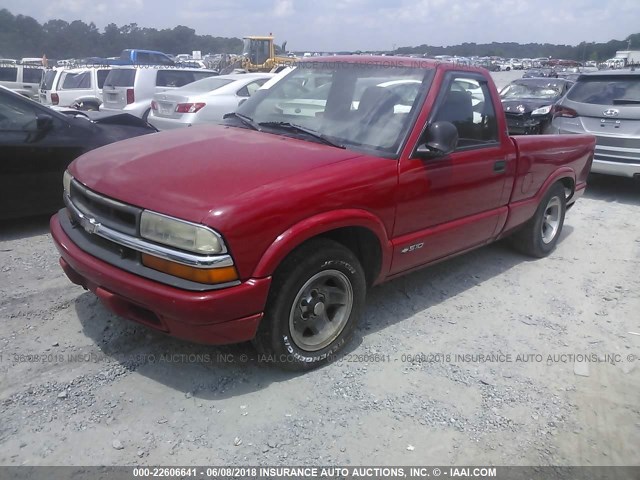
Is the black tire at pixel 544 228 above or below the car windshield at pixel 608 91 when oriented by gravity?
below

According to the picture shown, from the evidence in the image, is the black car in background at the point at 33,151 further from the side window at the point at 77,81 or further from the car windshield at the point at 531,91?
the car windshield at the point at 531,91

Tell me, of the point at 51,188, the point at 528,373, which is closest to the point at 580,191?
the point at 528,373

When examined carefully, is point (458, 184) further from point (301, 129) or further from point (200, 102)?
point (200, 102)

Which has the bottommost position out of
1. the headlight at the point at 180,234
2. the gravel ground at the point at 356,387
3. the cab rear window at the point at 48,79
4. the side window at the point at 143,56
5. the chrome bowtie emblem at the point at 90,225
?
the gravel ground at the point at 356,387

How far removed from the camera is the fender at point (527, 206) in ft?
15.4

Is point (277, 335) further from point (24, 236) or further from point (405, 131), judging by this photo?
point (24, 236)

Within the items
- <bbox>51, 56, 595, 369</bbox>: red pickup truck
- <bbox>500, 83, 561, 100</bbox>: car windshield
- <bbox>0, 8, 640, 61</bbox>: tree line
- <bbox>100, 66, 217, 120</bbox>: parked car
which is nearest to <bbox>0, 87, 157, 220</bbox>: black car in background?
<bbox>51, 56, 595, 369</bbox>: red pickup truck

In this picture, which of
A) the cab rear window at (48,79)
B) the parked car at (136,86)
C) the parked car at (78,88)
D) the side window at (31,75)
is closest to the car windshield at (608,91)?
the parked car at (136,86)

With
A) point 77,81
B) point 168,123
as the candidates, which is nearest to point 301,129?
point 168,123

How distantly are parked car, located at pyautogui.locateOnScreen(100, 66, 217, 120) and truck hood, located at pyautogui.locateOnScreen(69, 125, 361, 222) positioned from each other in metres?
9.37

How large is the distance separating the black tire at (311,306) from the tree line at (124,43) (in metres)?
27.4

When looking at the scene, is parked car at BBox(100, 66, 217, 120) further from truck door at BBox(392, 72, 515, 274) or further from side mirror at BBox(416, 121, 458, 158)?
side mirror at BBox(416, 121, 458, 158)

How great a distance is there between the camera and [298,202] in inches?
114

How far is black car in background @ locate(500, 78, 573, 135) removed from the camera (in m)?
10.9
